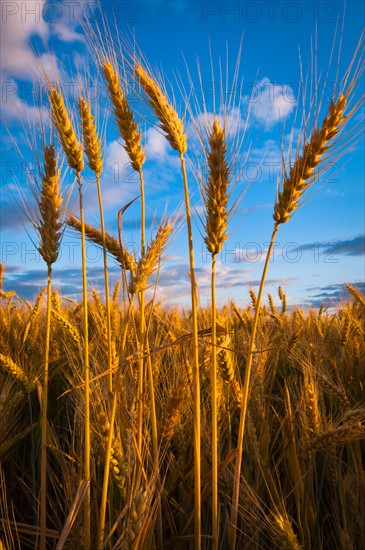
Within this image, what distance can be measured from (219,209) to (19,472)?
227 cm

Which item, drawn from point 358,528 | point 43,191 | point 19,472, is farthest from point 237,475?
point 19,472

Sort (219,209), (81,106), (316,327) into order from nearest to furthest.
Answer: (219,209) → (81,106) → (316,327)

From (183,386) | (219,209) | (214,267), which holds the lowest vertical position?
(183,386)

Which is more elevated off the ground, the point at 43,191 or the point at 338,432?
the point at 43,191

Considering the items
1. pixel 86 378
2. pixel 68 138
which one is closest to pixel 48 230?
pixel 68 138

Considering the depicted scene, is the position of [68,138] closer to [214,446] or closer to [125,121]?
[125,121]

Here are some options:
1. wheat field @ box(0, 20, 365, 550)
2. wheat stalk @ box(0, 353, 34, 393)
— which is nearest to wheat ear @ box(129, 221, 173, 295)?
wheat field @ box(0, 20, 365, 550)

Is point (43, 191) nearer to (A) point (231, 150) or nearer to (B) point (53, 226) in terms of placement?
(B) point (53, 226)

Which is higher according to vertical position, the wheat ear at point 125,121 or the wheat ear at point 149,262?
the wheat ear at point 125,121

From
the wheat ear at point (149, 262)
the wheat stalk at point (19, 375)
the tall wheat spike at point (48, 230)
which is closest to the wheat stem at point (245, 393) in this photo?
the wheat ear at point (149, 262)

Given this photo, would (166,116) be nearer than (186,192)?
No

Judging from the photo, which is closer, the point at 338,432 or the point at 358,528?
the point at 338,432

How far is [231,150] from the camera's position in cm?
154

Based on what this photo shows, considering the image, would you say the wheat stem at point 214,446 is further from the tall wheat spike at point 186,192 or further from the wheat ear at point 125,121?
the wheat ear at point 125,121
